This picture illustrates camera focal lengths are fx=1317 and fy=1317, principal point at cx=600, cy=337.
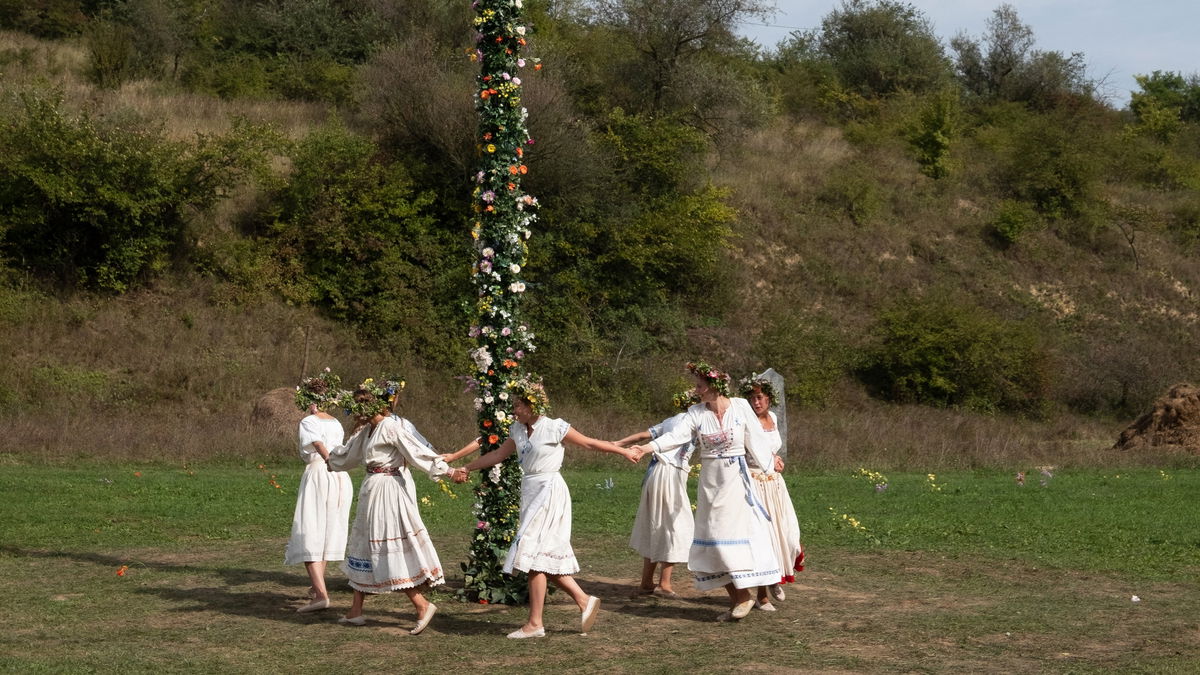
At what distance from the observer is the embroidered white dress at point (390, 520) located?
10.8 m

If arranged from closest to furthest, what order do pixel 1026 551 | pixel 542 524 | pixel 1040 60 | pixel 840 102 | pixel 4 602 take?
pixel 542 524, pixel 4 602, pixel 1026 551, pixel 840 102, pixel 1040 60

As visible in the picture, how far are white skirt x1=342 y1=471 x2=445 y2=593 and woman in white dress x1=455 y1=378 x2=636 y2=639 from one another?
1.81 feet

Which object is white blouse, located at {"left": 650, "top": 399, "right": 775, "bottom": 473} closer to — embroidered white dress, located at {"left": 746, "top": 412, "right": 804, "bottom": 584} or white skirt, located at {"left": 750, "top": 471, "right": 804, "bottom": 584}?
embroidered white dress, located at {"left": 746, "top": 412, "right": 804, "bottom": 584}

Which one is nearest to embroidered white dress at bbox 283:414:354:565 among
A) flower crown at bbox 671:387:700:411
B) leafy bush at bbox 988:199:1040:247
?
flower crown at bbox 671:387:700:411

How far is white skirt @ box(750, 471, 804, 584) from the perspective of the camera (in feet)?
40.2

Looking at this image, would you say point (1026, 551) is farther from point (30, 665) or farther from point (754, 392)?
point (30, 665)

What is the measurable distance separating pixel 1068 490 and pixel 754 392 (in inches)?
509

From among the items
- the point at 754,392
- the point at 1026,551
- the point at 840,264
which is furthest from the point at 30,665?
the point at 840,264

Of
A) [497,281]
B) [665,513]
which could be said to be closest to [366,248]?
[665,513]

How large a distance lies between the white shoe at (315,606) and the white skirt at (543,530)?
6.98ft

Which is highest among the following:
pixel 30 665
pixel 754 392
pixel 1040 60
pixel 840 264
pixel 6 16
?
pixel 1040 60

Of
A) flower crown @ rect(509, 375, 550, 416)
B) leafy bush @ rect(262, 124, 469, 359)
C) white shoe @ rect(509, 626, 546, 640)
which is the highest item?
leafy bush @ rect(262, 124, 469, 359)

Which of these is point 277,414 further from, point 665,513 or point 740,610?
point 740,610

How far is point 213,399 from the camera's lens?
31.0 meters
